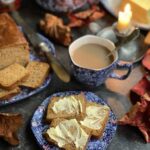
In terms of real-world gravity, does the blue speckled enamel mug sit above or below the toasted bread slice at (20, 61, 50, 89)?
above

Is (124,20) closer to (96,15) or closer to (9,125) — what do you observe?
(96,15)

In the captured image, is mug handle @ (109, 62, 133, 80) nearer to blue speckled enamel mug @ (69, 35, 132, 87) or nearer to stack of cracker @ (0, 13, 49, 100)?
blue speckled enamel mug @ (69, 35, 132, 87)

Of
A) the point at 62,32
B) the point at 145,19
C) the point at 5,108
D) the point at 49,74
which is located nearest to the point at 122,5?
the point at 145,19

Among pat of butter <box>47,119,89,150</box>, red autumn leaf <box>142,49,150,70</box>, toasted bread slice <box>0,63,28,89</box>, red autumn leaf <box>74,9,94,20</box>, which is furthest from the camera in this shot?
red autumn leaf <box>74,9,94,20</box>

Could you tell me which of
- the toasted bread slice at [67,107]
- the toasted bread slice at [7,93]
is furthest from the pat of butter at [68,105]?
the toasted bread slice at [7,93]

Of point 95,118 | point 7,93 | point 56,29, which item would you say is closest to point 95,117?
point 95,118

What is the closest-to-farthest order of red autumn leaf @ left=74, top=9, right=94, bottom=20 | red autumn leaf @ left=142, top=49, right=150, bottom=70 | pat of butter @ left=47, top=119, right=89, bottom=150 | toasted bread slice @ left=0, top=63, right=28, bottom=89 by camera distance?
pat of butter @ left=47, top=119, right=89, bottom=150 → toasted bread slice @ left=0, top=63, right=28, bottom=89 → red autumn leaf @ left=142, top=49, right=150, bottom=70 → red autumn leaf @ left=74, top=9, right=94, bottom=20

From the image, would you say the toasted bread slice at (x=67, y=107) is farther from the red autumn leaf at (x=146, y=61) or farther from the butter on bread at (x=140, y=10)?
the butter on bread at (x=140, y=10)

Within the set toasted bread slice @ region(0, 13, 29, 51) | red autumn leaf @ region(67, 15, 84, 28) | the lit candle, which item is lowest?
red autumn leaf @ region(67, 15, 84, 28)

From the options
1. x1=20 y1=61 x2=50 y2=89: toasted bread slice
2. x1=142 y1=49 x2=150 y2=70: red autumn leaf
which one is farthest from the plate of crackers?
x1=142 y1=49 x2=150 y2=70: red autumn leaf
